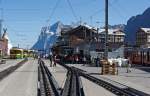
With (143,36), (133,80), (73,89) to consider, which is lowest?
(73,89)

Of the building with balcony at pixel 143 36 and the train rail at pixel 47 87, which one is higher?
the building with balcony at pixel 143 36

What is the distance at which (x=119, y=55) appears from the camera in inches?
3329

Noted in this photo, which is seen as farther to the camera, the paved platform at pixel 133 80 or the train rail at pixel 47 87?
the paved platform at pixel 133 80

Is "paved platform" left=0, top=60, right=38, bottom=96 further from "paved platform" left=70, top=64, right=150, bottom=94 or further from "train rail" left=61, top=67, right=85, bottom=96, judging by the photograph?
"paved platform" left=70, top=64, right=150, bottom=94

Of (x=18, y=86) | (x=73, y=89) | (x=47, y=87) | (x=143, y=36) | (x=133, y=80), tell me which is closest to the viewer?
(x=73, y=89)

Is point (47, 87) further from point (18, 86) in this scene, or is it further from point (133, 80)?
point (133, 80)

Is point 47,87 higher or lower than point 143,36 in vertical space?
lower

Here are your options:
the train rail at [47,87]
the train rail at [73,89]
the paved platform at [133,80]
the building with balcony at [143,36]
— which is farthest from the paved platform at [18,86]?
the building with balcony at [143,36]

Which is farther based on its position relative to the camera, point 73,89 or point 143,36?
point 143,36

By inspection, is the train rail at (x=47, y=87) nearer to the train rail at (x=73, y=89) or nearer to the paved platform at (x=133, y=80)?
the train rail at (x=73, y=89)

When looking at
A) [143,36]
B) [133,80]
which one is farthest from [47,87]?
[143,36]

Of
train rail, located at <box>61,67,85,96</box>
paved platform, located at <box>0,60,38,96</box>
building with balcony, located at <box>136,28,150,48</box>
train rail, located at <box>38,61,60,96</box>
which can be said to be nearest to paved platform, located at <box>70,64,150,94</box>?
train rail, located at <box>61,67,85,96</box>

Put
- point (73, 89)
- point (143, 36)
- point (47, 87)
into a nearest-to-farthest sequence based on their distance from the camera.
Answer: point (73, 89), point (47, 87), point (143, 36)

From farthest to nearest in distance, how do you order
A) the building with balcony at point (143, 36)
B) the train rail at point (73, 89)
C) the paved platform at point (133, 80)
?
the building with balcony at point (143, 36) < the paved platform at point (133, 80) < the train rail at point (73, 89)
